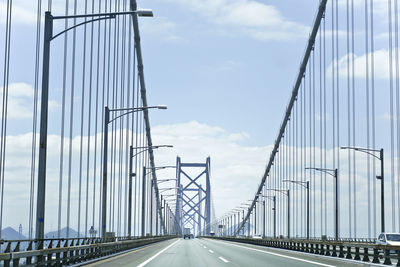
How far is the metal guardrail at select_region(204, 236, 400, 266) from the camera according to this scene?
72.2ft

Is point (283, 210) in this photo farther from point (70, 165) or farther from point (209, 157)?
point (209, 157)

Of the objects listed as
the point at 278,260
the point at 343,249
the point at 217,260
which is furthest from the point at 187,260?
the point at 343,249

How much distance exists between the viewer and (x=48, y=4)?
22703mm

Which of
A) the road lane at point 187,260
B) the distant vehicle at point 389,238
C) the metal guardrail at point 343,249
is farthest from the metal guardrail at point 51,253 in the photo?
the distant vehicle at point 389,238

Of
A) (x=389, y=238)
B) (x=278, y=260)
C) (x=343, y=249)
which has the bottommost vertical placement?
(x=343, y=249)

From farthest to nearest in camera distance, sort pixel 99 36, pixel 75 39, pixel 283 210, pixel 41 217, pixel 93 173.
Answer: pixel 283 210
pixel 99 36
pixel 93 173
pixel 75 39
pixel 41 217

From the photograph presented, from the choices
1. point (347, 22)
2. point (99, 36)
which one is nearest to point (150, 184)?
point (347, 22)


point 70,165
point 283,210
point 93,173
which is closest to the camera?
point 70,165

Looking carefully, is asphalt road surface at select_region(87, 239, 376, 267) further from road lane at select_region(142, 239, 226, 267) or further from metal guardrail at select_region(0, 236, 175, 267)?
metal guardrail at select_region(0, 236, 175, 267)

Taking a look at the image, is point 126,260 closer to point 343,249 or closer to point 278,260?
point 278,260

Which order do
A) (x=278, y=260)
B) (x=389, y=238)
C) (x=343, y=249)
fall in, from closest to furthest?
(x=278, y=260)
(x=343, y=249)
(x=389, y=238)

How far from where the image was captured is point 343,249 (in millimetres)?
34594

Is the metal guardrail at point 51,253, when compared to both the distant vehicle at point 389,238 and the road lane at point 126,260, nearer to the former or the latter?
the road lane at point 126,260

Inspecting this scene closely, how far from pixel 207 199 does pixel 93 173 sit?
14376 centimetres
